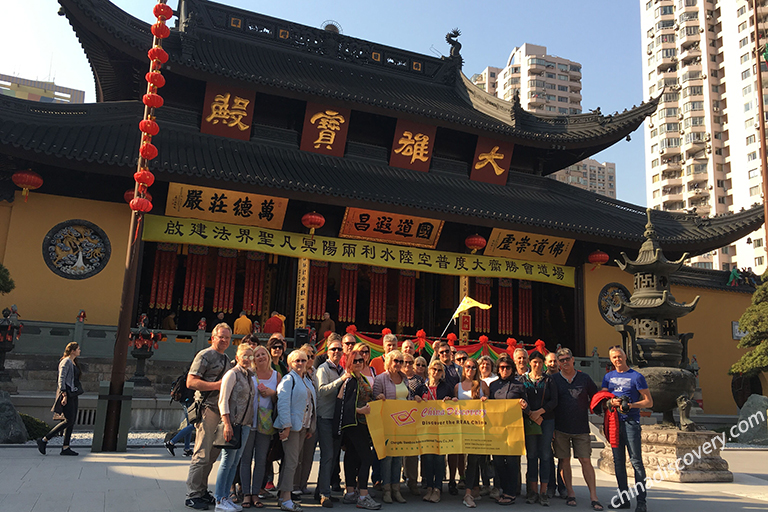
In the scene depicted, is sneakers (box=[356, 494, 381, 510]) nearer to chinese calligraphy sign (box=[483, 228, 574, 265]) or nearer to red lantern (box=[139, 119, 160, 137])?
red lantern (box=[139, 119, 160, 137])

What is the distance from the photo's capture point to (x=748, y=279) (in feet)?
59.2

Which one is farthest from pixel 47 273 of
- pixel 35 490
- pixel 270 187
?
pixel 35 490

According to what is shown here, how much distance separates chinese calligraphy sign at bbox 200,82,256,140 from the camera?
14.1 m

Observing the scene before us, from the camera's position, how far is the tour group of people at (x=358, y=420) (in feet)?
16.6

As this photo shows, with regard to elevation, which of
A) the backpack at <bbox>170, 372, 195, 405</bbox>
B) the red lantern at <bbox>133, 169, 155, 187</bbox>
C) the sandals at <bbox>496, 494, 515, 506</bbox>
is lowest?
the sandals at <bbox>496, 494, 515, 506</bbox>

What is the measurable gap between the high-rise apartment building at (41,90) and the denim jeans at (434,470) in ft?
251

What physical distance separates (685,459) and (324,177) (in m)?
9.68

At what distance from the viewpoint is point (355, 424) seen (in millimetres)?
5605

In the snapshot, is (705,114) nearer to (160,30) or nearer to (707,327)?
(707,327)

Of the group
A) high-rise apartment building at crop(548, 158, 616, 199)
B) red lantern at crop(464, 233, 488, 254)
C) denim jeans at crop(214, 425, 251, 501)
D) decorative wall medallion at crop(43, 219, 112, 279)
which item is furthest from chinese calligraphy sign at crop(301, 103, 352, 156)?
high-rise apartment building at crop(548, 158, 616, 199)

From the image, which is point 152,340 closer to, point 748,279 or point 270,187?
point 270,187

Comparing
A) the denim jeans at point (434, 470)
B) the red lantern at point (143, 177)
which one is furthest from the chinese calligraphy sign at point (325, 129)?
the denim jeans at point (434, 470)

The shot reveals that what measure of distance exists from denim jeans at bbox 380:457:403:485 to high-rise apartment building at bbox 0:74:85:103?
3006 inches

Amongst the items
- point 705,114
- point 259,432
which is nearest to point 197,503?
point 259,432
